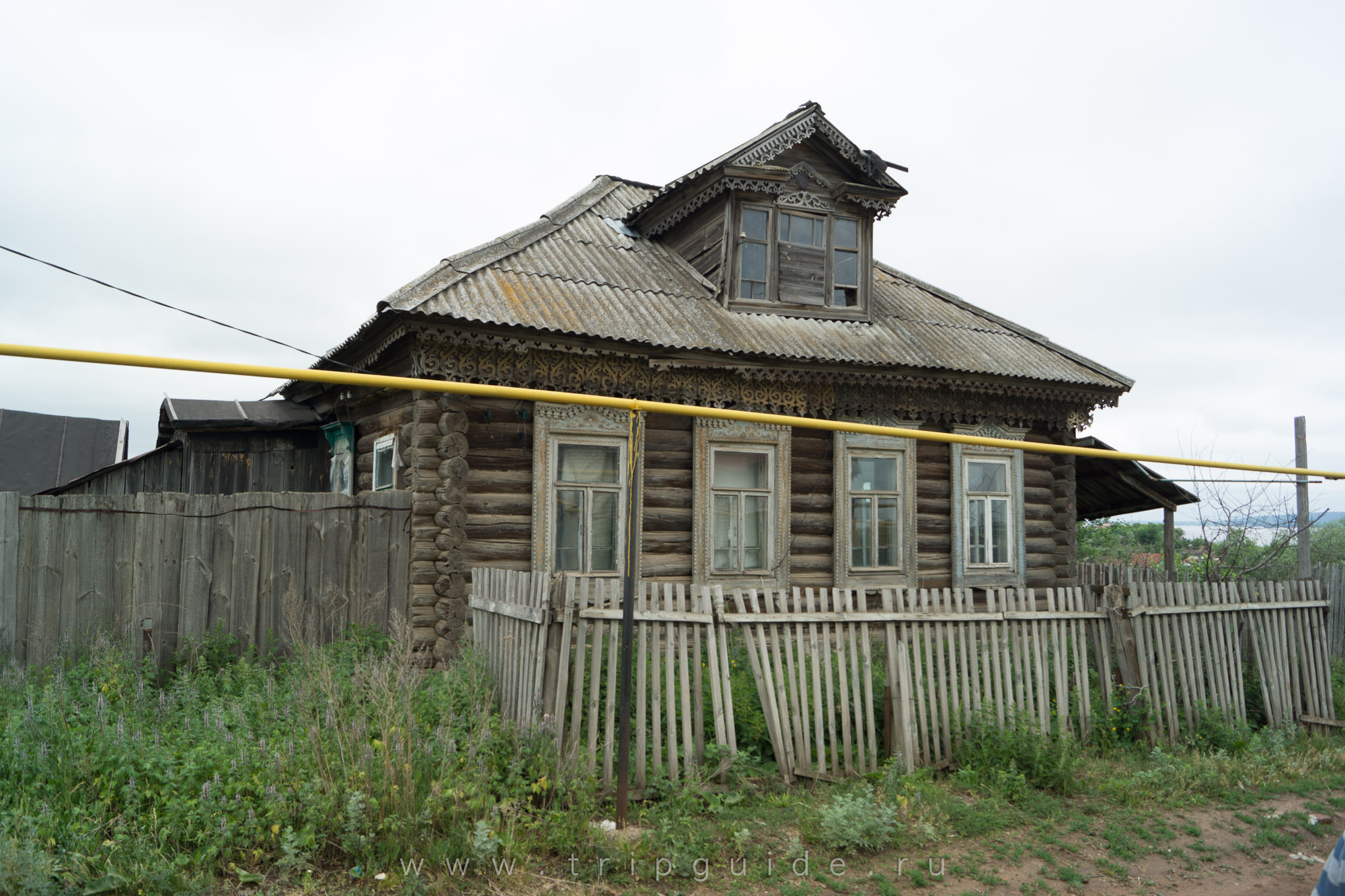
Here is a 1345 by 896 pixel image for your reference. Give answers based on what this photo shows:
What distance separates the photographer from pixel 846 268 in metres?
12.2

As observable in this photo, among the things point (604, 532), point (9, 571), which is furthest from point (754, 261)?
point (9, 571)

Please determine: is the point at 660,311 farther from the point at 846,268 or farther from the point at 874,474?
the point at 874,474

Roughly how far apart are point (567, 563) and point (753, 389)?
3.15 metres

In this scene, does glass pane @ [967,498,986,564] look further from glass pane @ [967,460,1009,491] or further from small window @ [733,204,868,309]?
small window @ [733,204,868,309]

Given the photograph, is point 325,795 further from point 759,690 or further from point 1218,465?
point 1218,465

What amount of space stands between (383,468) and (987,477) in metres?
8.25

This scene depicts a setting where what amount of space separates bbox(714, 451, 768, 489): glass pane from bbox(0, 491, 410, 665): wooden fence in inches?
151

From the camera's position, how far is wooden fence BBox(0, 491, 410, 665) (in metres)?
7.80

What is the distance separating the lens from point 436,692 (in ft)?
21.3

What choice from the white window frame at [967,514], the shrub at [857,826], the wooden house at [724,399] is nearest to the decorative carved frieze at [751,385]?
the wooden house at [724,399]

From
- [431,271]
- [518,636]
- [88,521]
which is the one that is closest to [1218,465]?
[518,636]

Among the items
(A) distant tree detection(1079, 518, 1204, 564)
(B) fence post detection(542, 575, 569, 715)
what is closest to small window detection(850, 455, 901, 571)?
(B) fence post detection(542, 575, 569, 715)

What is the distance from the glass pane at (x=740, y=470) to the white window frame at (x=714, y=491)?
9 cm

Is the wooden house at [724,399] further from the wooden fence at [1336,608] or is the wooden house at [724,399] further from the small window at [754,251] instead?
the wooden fence at [1336,608]
